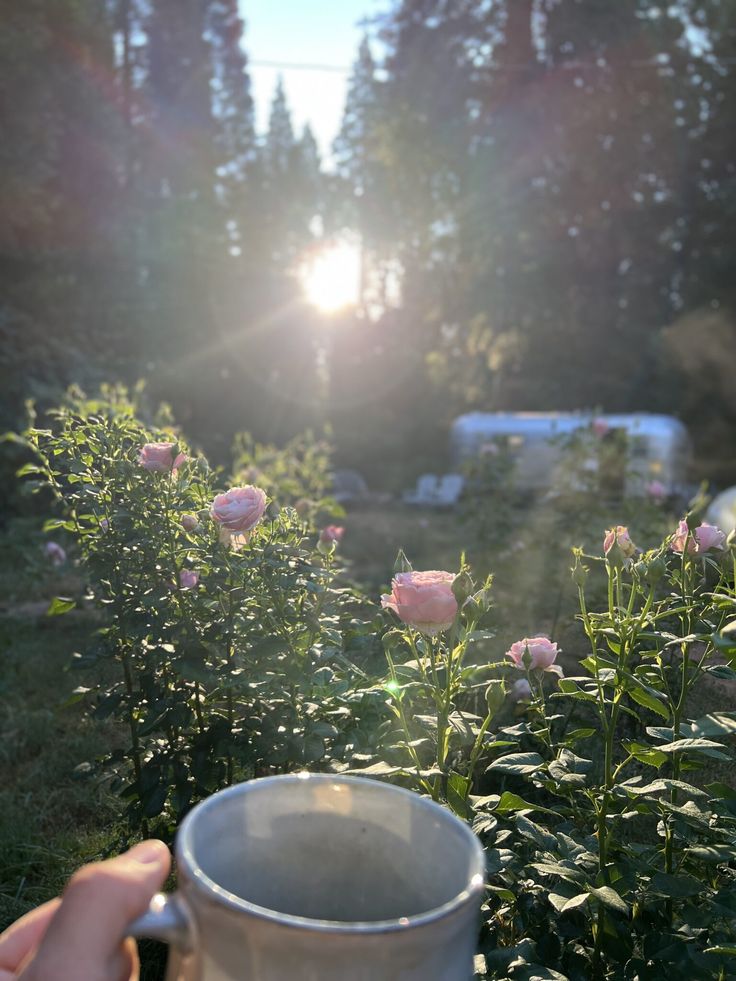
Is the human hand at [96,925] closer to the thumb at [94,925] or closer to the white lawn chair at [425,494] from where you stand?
the thumb at [94,925]

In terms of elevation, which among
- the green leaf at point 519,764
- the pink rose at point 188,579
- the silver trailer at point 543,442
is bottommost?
the silver trailer at point 543,442

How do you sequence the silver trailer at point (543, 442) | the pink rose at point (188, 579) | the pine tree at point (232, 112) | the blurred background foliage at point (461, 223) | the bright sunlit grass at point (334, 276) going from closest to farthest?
1. the pink rose at point (188, 579)
2. the silver trailer at point (543, 442)
3. the blurred background foliage at point (461, 223)
4. the pine tree at point (232, 112)
5. the bright sunlit grass at point (334, 276)

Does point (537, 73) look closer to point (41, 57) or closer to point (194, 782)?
point (41, 57)

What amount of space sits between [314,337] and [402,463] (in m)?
3.29

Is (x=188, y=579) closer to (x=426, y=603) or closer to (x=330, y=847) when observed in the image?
(x=426, y=603)

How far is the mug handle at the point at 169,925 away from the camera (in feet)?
2.01

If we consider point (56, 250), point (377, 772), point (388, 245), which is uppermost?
point (388, 245)

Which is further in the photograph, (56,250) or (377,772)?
(56,250)

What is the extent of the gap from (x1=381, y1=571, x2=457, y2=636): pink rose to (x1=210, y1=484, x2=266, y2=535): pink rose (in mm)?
407

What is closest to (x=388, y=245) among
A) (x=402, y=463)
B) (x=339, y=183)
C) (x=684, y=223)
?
(x=339, y=183)

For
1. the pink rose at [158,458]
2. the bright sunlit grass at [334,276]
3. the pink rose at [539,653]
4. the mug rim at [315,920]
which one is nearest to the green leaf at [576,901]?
the pink rose at [539,653]

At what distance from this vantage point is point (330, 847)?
0.75 m

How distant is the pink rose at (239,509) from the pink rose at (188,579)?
0.65 ft

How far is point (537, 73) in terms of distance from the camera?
2128cm
